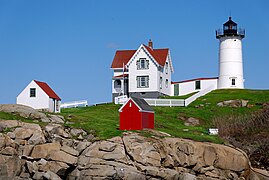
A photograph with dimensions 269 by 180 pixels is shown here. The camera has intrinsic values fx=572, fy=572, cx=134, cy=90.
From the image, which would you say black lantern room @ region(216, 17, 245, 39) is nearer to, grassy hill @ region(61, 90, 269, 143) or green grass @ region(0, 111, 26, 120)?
grassy hill @ region(61, 90, 269, 143)

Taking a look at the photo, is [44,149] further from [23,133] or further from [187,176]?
[187,176]

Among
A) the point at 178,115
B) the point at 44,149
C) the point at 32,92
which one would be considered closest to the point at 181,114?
the point at 178,115

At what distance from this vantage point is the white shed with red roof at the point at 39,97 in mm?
43375

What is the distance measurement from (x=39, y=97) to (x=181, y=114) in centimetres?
1131

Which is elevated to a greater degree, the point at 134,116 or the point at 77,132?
the point at 134,116

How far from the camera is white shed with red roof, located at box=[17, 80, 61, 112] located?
43.4 m

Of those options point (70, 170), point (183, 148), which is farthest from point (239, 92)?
point (70, 170)

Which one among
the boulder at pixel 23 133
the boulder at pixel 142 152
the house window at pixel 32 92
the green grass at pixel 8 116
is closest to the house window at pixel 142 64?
the house window at pixel 32 92

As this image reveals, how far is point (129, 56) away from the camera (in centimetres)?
5975

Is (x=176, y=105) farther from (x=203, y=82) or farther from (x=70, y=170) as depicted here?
(x=70, y=170)

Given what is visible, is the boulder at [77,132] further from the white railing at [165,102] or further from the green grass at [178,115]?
the white railing at [165,102]

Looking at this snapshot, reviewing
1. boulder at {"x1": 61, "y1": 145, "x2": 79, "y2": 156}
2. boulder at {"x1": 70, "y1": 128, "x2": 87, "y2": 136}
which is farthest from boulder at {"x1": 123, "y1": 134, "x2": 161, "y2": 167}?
boulder at {"x1": 70, "y1": 128, "x2": 87, "y2": 136}

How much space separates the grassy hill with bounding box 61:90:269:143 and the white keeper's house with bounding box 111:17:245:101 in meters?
2.74

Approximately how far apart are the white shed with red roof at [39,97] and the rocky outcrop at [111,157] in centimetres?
1135
